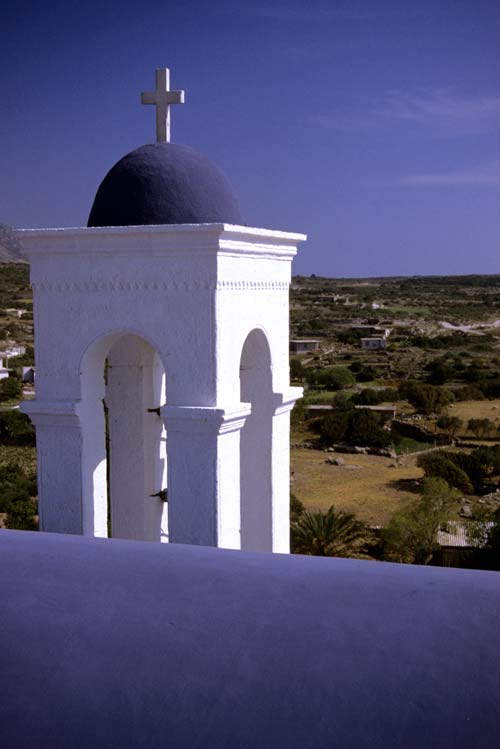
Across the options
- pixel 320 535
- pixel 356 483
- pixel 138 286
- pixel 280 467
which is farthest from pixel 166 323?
pixel 356 483

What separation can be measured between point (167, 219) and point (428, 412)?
86.2ft

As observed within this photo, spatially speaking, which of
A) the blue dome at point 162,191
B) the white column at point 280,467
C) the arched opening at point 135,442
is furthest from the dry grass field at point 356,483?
the blue dome at point 162,191

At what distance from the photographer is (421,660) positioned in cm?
124

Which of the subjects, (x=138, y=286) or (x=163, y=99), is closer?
(x=138, y=286)

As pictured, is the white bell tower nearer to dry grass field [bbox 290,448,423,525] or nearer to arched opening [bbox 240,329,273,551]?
arched opening [bbox 240,329,273,551]

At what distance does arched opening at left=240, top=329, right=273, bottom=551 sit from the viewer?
5391 millimetres

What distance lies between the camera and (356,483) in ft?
68.6

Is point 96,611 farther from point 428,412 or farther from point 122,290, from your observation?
point 428,412

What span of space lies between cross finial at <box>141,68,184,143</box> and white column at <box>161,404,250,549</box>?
1604mm

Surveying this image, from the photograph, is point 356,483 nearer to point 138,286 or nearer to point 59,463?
point 59,463

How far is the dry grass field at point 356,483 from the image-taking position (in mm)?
18641

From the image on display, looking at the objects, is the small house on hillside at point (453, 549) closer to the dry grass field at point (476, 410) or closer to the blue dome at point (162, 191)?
the blue dome at point (162, 191)

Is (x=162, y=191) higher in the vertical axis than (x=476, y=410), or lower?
higher

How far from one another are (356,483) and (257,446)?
15.8 meters
